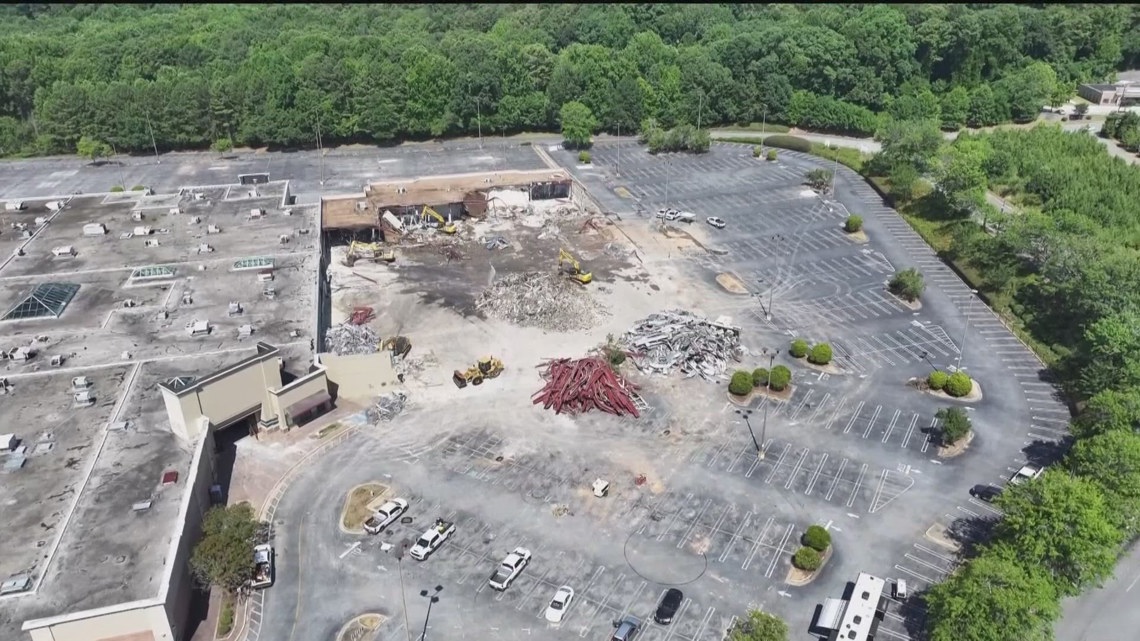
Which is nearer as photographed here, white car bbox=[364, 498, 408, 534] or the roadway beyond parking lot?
the roadway beyond parking lot

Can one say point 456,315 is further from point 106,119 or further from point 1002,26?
point 1002,26

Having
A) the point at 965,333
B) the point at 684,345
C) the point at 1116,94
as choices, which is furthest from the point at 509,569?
the point at 1116,94

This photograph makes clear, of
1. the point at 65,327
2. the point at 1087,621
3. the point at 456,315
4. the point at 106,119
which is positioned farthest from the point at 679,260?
the point at 106,119

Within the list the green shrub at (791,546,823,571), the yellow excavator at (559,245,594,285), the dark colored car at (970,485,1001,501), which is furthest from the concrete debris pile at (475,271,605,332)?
the dark colored car at (970,485,1001,501)

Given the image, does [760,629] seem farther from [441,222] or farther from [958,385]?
[441,222]

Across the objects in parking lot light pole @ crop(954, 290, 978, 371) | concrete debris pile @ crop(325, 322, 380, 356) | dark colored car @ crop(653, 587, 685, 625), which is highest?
parking lot light pole @ crop(954, 290, 978, 371)

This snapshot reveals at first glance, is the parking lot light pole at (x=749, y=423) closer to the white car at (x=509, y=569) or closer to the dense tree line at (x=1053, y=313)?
the dense tree line at (x=1053, y=313)

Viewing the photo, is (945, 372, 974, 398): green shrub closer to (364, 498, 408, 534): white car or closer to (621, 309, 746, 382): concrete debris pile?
(621, 309, 746, 382): concrete debris pile
